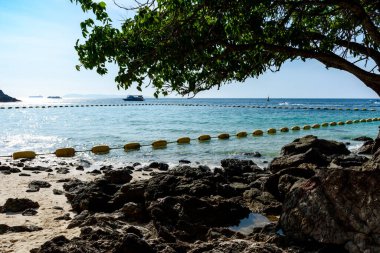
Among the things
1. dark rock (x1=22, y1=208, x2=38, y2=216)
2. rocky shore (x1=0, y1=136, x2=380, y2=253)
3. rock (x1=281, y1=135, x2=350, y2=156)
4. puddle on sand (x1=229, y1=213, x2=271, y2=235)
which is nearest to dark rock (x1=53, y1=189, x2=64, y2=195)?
rocky shore (x1=0, y1=136, x2=380, y2=253)

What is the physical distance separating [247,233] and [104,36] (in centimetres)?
456

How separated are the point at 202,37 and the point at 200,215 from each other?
11.4 ft

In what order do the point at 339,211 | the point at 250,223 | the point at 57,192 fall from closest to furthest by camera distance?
the point at 339,211
the point at 250,223
the point at 57,192

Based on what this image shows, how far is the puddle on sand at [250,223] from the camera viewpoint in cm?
736

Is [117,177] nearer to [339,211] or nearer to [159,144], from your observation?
[339,211]

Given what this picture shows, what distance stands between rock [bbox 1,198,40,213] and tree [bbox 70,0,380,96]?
4.14 metres

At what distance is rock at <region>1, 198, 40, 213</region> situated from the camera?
344 inches

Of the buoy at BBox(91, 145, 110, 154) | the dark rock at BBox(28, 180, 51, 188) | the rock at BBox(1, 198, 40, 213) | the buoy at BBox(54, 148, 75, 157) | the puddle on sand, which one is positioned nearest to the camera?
the puddle on sand

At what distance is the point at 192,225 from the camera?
693 centimetres

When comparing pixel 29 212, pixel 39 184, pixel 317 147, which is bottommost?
pixel 39 184

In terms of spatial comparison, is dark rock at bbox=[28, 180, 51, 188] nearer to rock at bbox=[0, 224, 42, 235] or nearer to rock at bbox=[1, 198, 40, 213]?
rock at bbox=[1, 198, 40, 213]

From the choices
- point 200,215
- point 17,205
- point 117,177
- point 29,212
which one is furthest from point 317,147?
point 17,205

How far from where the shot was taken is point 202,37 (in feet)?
23.2

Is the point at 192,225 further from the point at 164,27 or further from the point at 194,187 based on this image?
the point at 164,27
